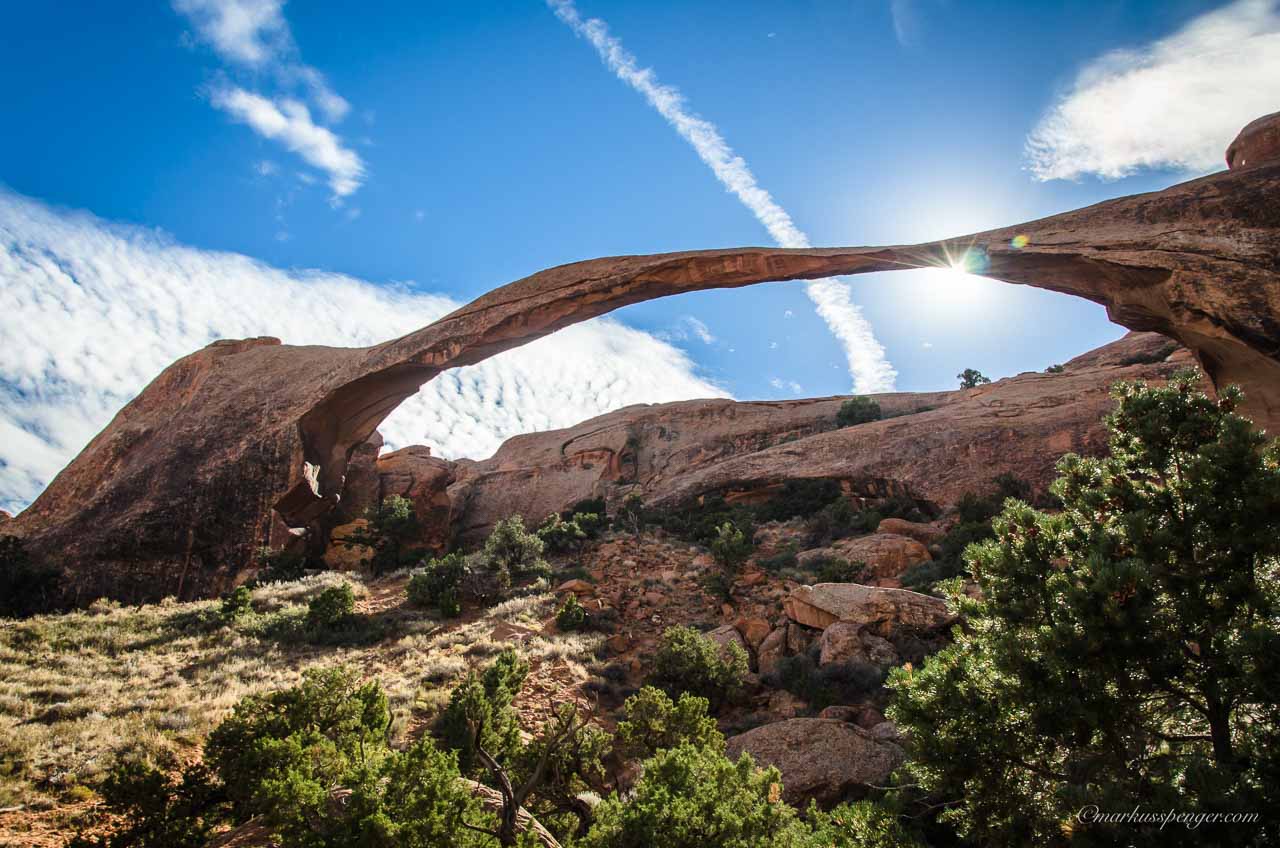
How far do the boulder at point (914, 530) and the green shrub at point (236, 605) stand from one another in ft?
54.1

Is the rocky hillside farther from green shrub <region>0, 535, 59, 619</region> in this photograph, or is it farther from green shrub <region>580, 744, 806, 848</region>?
green shrub <region>580, 744, 806, 848</region>

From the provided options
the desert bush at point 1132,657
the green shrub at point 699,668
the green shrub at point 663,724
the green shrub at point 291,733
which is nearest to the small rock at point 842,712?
the green shrub at point 699,668

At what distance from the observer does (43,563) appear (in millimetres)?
13172

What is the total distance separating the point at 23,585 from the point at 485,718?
500 inches

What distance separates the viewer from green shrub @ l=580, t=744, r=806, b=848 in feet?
12.9

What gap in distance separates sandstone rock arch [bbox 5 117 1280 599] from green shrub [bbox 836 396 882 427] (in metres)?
17.8

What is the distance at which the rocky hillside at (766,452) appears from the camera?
63.9ft

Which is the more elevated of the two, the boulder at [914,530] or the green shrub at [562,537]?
the green shrub at [562,537]

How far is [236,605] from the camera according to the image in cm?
1239

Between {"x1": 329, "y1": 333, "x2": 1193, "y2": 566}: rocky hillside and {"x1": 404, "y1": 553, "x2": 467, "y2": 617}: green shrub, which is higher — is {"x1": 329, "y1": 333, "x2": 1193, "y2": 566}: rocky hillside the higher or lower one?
the higher one

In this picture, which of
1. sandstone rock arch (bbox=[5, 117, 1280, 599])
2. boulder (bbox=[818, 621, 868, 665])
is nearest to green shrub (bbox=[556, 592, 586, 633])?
boulder (bbox=[818, 621, 868, 665])

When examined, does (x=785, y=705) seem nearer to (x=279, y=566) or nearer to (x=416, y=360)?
(x=416, y=360)

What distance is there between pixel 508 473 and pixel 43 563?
2082 centimetres

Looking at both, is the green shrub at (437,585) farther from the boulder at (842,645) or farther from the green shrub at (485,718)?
the boulder at (842,645)
